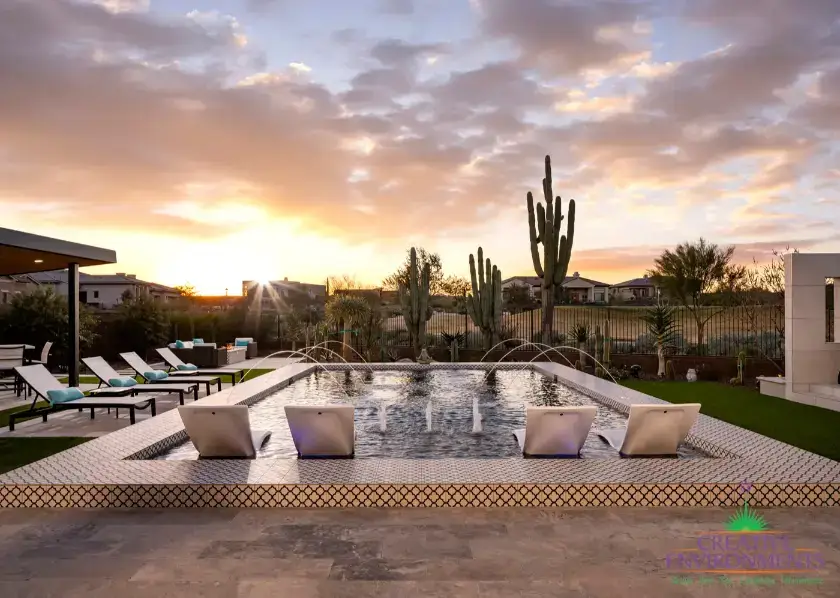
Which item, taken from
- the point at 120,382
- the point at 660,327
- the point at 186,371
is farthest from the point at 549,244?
the point at 120,382

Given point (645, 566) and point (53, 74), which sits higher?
point (53, 74)

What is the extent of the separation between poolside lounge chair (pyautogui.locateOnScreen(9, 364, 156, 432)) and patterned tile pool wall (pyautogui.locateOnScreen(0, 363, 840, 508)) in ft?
9.41

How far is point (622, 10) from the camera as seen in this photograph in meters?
10.8

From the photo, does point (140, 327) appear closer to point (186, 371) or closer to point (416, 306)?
point (186, 371)

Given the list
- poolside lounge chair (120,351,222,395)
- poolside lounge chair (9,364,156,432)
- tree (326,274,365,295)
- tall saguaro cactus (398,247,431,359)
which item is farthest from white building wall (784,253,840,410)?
tree (326,274,365,295)

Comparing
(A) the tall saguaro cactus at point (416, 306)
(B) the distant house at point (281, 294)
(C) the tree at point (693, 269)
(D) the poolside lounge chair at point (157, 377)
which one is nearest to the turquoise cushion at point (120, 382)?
(D) the poolside lounge chair at point (157, 377)

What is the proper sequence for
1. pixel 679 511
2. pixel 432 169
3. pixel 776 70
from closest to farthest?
pixel 679 511 < pixel 776 70 < pixel 432 169

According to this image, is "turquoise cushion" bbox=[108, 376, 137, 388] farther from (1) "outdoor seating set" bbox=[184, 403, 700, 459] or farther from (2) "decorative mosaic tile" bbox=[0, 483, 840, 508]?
(2) "decorative mosaic tile" bbox=[0, 483, 840, 508]

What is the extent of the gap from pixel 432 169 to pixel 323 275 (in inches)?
556

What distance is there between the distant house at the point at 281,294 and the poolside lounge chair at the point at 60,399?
1632 cm

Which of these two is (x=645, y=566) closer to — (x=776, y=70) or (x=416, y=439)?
(x=416, y=439)

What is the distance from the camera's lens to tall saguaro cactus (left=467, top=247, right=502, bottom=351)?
17344 mm

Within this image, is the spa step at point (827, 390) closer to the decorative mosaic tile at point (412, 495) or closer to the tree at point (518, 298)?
the decorative mosaic tile at point (412, 495)

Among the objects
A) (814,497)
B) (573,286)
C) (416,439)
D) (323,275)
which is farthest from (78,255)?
(573,286)
